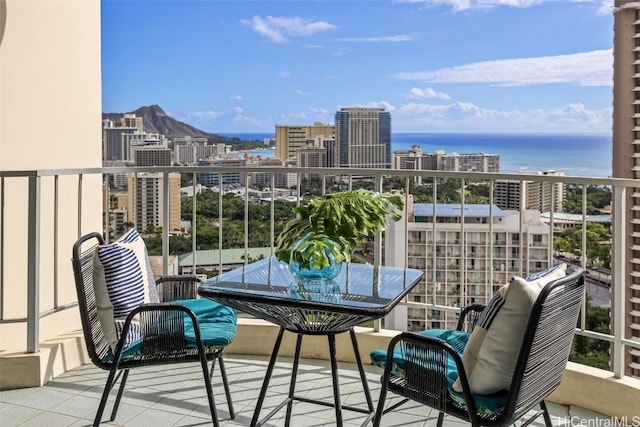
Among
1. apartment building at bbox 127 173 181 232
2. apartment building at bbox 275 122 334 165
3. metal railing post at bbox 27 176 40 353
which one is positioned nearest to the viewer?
metal railing post at bbox 27 176 40 353

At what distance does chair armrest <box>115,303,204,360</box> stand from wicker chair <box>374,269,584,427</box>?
0.86 meters

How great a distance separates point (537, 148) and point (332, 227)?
45.3 ft

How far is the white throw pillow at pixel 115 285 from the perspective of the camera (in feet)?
8.24

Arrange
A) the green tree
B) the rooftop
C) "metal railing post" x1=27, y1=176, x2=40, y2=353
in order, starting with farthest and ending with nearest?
1. the rooftop
2. "metal railing post" x1=27, y1=176, x2=40, y2=353
3. the green tree

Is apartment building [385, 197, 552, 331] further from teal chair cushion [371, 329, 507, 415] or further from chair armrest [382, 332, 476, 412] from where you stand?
chair armrest [382, 332, 476, 412]

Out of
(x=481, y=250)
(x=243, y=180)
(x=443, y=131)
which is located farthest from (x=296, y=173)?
(x=443, y=131)

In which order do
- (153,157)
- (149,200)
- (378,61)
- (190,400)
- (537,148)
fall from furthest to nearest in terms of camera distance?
(378,61) → (537,148) → (153,157) → (149,200) → (190,400)

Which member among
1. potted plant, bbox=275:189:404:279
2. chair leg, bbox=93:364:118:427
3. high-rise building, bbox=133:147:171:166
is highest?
high-rise building, bbox=133:147:171:166

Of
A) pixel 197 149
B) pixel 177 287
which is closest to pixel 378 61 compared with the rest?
pixel 197 149

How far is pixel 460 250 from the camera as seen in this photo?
3340mm

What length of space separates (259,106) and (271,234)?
14.1 m

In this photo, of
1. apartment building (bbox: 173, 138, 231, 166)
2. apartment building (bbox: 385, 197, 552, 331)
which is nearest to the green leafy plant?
apartment building (bbox: 385, 197, 552, 331)

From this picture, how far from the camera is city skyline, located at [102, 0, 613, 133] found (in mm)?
16750

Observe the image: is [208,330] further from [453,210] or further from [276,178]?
[453,210]
